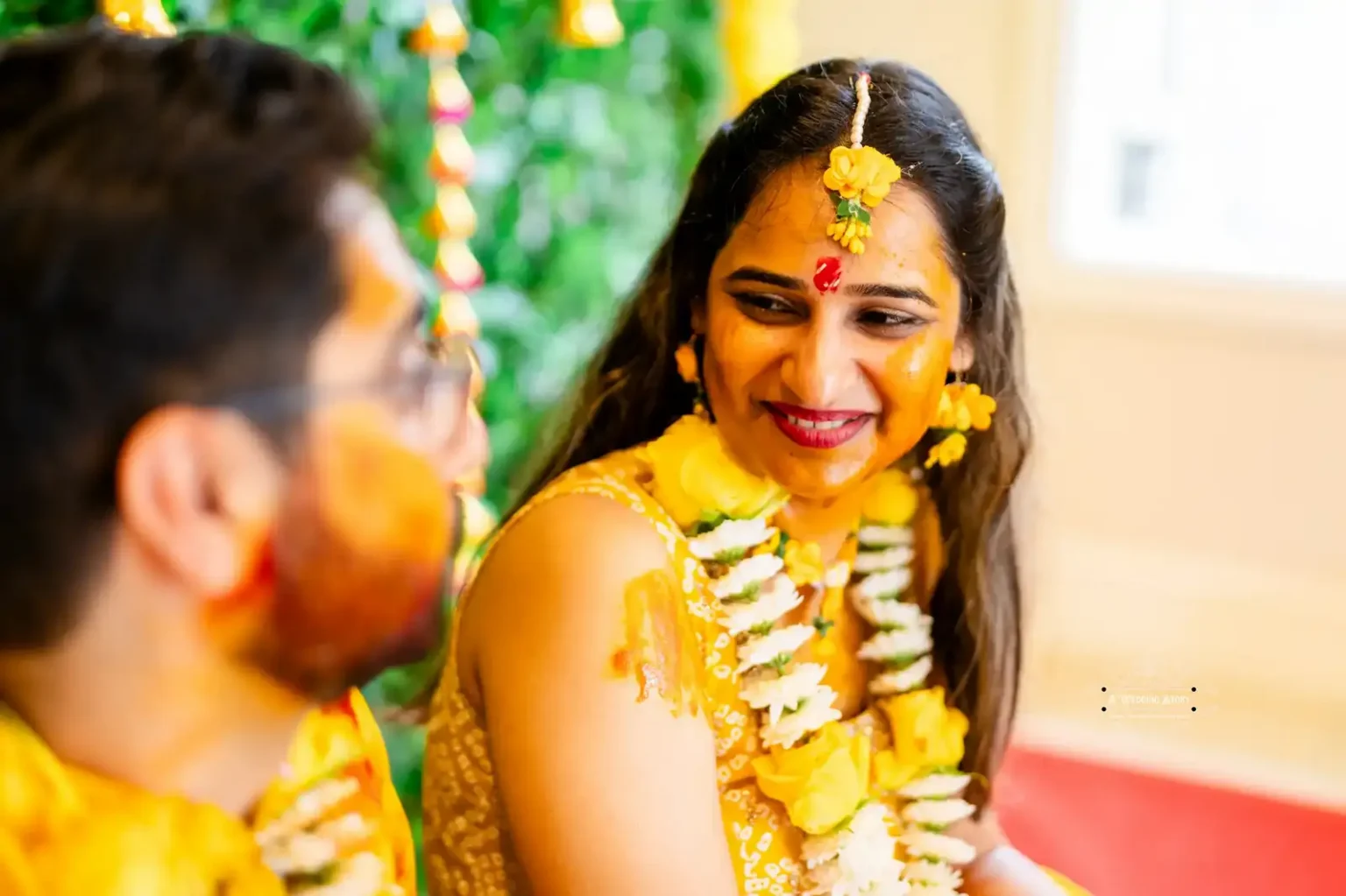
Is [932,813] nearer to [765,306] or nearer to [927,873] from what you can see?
[927,873]

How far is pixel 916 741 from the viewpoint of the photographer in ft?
4.18

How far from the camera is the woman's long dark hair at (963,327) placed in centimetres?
117

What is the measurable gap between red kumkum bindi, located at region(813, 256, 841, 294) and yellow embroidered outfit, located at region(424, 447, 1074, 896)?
245 millimetres

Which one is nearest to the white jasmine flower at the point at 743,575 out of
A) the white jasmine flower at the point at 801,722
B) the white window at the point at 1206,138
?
the white jasmine flower at the point at 801,722

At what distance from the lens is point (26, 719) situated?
683 millimetres

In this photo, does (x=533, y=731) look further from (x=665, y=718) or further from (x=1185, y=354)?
(x=1185, y=354)

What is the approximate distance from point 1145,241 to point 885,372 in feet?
8.11

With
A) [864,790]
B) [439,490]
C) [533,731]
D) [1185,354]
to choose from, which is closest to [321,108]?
[439,490]

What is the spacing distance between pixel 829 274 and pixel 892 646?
0.40 m

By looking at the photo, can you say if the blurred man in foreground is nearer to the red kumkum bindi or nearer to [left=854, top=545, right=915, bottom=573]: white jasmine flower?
the red kumkum bindi

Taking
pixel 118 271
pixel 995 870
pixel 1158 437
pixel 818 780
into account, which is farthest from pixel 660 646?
pixel 1158 437

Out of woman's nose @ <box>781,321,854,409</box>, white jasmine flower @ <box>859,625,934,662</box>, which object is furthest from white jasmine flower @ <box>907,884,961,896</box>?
woman's nose @ <box>781,321,854,409</box>

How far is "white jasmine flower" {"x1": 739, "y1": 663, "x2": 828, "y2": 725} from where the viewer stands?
3.89 feet

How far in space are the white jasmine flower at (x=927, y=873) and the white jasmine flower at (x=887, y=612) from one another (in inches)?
8.9
